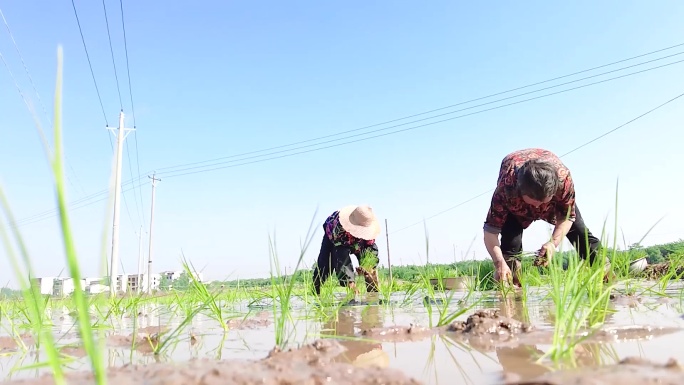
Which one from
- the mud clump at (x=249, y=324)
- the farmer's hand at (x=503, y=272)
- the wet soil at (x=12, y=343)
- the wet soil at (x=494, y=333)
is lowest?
the mud clump at (x=249, y=324)

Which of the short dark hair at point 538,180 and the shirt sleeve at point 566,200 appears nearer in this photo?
the short dark hair at point 538,180

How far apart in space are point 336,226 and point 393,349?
414 centimetres

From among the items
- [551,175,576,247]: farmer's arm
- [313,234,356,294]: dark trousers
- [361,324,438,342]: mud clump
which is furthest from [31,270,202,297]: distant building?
[551,175,576,247]: farmer's arm

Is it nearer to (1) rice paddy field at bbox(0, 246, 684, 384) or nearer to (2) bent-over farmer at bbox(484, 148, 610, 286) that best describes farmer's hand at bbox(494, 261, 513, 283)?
→ (2) bent-over farmer at bbox(484, 148, 610, 286)

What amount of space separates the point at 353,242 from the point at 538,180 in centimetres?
281

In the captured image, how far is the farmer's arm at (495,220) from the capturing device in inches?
148

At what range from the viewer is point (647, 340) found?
1230 millimetres

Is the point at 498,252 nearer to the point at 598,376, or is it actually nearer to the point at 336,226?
the point at 336,226

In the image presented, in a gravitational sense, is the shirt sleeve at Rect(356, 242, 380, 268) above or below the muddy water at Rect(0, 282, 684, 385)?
above

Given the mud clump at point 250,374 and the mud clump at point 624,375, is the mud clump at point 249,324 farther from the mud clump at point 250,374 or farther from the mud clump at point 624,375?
the mud clump at point 624,375

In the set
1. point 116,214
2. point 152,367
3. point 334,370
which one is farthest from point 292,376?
point 116,214

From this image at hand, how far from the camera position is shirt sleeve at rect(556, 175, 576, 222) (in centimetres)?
340

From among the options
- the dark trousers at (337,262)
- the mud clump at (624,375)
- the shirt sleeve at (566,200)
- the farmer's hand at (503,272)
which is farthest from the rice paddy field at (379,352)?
the dark trousers at (337,262)

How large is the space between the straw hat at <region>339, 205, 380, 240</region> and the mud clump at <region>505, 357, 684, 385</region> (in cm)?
448
